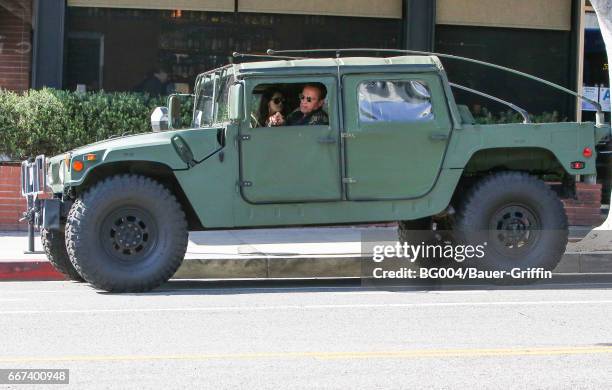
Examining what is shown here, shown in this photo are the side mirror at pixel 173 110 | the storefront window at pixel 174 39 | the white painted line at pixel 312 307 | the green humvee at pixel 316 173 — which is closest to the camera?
the white painted line at pixel 312 307

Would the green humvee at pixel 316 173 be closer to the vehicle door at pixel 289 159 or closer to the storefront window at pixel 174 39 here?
the vehicle door at pixel 289 159

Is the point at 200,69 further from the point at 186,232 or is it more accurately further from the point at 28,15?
the point at 186,232

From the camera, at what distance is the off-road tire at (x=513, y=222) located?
10.6m

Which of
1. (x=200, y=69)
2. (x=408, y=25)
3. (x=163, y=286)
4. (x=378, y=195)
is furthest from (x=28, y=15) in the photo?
(x=378, y=195)

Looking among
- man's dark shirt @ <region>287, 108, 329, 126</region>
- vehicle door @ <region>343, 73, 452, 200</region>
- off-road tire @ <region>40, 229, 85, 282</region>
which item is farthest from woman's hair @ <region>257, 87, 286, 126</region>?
off-road tire @ <region>40, 229, 85, 282</region>

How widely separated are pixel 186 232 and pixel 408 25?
27.2ft

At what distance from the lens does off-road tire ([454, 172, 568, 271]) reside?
10.6m

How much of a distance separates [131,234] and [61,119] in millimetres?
5594

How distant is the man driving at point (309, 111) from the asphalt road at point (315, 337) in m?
1.56

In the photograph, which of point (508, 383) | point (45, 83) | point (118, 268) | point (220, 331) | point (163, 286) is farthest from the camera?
point (45, 83)

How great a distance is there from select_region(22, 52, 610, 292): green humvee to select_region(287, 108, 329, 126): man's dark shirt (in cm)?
7

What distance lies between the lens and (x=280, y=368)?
22.2 ft

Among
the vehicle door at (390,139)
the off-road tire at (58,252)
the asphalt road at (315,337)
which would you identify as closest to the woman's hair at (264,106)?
the vehicle door at (390,139)

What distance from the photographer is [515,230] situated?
35.1ft
